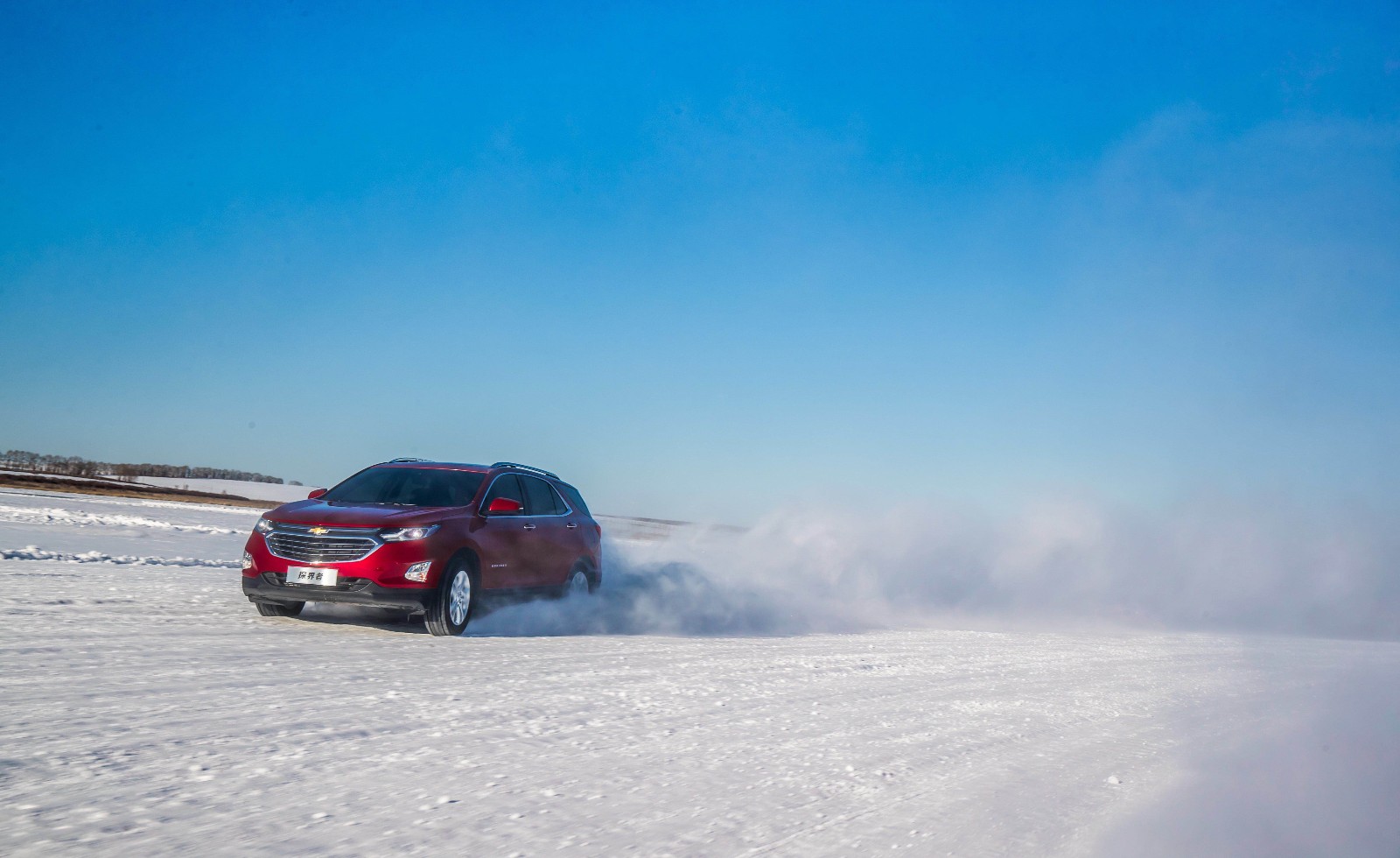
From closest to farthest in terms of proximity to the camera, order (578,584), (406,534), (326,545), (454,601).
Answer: (326,545)
(406,534)
(454,601)
(578,584)

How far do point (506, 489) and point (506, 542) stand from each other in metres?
0.79

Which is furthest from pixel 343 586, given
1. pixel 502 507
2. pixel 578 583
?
pixel 578 583

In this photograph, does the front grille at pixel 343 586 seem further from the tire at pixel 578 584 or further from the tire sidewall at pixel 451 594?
the tire at pixel 578 584

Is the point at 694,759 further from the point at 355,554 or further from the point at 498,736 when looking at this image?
the point at 355,554

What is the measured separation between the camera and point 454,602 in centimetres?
908

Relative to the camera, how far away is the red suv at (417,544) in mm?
8523

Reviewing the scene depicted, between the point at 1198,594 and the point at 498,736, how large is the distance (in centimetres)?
1917

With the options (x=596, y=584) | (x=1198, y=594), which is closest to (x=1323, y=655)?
(x=1198, y=594)

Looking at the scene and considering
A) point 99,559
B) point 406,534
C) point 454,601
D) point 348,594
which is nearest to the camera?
point 348,594

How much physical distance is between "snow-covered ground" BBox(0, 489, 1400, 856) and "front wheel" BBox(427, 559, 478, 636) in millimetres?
192

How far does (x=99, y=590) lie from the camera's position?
9430 mm

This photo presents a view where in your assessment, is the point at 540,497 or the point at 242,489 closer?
the point at 540,497

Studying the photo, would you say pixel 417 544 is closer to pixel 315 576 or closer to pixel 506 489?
pixel 315 576

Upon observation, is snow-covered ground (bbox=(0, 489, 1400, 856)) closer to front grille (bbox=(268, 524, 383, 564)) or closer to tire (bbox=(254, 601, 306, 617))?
tire (bbox=(254, 601, 306, 617))
